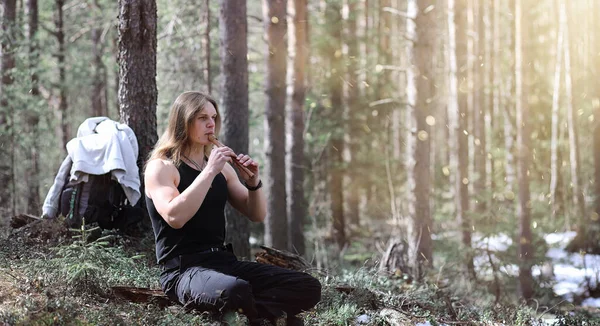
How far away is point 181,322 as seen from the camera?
15.6 feet

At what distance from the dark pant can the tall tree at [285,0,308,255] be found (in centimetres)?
856

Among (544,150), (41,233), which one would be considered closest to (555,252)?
(544,150)

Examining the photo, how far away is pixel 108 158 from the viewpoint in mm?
6984

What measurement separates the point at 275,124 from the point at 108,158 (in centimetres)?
577

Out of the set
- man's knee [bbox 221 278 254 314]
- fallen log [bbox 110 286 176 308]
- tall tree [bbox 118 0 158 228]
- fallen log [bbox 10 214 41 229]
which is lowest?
fallen log [bbox 110 286 176 308]

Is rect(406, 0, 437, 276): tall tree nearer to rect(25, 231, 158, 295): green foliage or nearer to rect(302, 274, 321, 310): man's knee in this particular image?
rect(25, 231, 158, 295): green foliage

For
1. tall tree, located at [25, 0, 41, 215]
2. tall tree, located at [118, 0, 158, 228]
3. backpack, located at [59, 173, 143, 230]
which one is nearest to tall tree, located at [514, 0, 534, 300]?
tall tree, located at [118, 0, 158, 228]

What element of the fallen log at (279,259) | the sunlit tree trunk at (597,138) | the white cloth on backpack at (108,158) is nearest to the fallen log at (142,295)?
the fallen log at (279,259)

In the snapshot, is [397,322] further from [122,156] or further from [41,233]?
[41,233]

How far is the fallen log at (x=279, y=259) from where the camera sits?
22.9 ft

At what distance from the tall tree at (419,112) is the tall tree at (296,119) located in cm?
273

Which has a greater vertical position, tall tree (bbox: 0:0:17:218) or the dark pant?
tall tree (bbox: 0:0:17:218)

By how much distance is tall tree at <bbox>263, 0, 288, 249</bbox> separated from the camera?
491 inches

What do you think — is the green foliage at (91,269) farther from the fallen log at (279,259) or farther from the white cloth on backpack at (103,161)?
the fallen log at (279,259)
